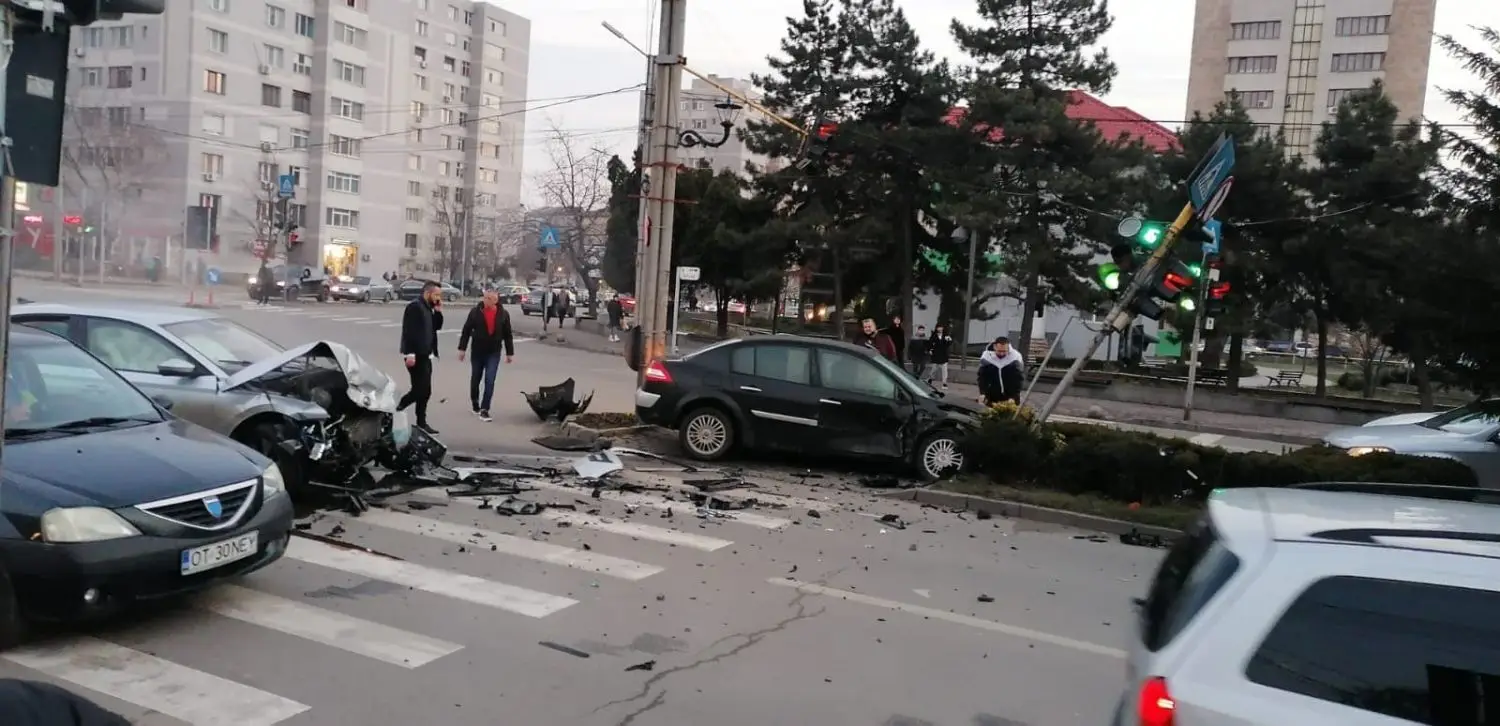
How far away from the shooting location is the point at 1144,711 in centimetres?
285

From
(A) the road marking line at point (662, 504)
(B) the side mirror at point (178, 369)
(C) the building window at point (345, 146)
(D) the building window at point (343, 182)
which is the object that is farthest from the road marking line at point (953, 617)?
(D) the building window at point (343, 182)

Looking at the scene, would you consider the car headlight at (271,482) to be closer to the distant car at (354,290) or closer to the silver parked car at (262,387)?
the silver parked car at (262,387)

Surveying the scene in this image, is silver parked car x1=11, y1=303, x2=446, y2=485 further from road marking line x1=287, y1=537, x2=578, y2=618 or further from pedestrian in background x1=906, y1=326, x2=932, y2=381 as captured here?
pedestrian in background x1=906, y1=326, x2=932, y2=381

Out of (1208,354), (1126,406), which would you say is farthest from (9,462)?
(1208,354)

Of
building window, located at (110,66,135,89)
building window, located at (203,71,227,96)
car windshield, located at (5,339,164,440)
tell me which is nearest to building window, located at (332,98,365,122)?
building window, located at (203,71,227,96)

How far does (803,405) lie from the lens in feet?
39.4

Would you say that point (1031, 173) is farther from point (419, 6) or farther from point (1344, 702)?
point (419, 6)

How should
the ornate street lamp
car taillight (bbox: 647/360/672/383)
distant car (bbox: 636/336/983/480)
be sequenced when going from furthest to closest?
1. the ornate street lamp
2. car taillight (bbox: 647/360/672/383)
3. distant car (bbox: 636/336/983/480)

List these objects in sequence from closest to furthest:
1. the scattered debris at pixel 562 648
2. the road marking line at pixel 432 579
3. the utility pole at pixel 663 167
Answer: the scattered debris at pixel 562 648, the road marking line at pixel 432 579, the utility pole at pixel 663 167

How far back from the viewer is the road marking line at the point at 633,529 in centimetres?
825

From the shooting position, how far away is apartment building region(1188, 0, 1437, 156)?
68562mm

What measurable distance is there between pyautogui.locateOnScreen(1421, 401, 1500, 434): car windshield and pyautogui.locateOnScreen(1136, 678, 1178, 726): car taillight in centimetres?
969

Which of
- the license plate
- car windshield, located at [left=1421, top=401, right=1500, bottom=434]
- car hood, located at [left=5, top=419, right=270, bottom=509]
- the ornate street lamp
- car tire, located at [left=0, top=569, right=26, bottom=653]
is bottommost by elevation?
car tire, located at [left=0, top=569, right=26, bottom=653]

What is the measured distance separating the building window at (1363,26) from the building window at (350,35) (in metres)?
64.1
